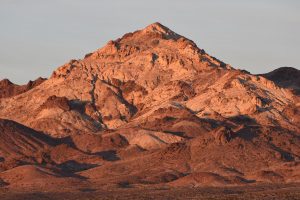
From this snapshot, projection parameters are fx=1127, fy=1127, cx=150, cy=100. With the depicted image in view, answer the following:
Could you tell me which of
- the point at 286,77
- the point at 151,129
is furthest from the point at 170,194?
the point at 286,77

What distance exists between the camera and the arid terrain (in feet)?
465

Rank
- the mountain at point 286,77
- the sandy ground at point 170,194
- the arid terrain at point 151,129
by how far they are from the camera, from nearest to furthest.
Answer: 1. the sandy ground at point 170,194
2. the arid terrain at point 151,129
3. the mountain at point 286,77

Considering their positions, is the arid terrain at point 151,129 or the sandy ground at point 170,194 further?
the arid terrain at point 151,129

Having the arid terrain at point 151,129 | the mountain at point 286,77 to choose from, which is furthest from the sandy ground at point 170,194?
the mountain at point 286,77

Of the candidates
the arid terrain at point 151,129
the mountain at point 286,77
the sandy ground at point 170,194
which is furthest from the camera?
the mountain at point 286,77

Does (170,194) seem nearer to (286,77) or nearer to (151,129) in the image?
(151,129)

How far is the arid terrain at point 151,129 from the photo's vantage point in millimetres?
141875

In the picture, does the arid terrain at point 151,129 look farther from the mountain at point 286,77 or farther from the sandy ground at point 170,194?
the sandy ground at point 170,194

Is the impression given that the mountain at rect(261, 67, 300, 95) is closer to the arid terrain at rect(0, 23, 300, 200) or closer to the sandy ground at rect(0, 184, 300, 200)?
the arid terrain at rect(0, 23, 300, 200)

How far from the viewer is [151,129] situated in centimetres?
17000

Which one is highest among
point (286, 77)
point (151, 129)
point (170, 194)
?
point (286, 77)

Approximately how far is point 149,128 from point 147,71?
2384 centimetres

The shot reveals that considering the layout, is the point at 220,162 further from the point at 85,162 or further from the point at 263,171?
the point at 85,162

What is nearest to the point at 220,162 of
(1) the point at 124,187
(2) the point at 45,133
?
(1) the point at 124,187
